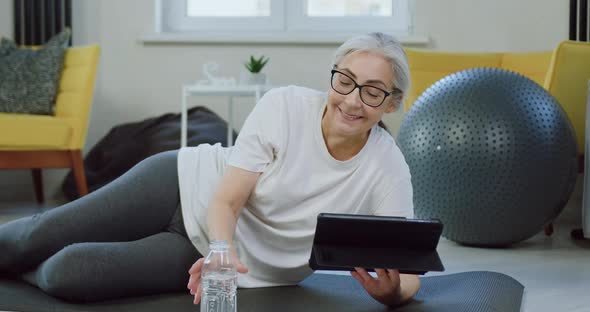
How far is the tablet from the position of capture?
1588 mm

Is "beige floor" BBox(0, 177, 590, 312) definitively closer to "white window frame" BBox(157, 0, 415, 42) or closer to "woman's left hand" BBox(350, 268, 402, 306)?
"woman's left hand" BBox(350, 268, 402, 306)

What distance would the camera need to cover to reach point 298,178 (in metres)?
1.77

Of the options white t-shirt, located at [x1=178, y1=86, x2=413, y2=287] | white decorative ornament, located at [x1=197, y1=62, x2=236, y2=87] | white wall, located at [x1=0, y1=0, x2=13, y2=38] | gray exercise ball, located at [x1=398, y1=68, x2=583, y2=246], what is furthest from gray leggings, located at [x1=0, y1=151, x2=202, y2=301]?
white wall, located at [x1=0, y1=0, x2=13, y2=38]

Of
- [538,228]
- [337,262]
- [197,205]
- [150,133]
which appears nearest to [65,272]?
[197,205]

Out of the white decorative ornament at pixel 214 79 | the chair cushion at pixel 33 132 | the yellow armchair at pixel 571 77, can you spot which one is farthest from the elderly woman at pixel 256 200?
the white decorative ornament at pixel 214 79

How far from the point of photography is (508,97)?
2955 millimetres

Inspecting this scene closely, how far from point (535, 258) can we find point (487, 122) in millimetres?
543

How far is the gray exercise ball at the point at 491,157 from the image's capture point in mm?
2889

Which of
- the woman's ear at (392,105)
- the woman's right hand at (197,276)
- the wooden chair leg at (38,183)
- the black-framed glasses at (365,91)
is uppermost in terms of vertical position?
the black-framed glasses at (365,91)

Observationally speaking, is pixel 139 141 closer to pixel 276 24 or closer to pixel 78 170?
pixel 78 170

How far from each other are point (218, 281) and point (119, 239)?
0.54 metres

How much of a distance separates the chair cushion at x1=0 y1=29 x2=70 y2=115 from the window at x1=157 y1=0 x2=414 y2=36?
886mm

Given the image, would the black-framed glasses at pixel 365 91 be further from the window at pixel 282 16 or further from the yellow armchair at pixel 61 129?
the window at pixel 282 16

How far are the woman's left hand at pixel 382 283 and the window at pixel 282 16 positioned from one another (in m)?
3.32
